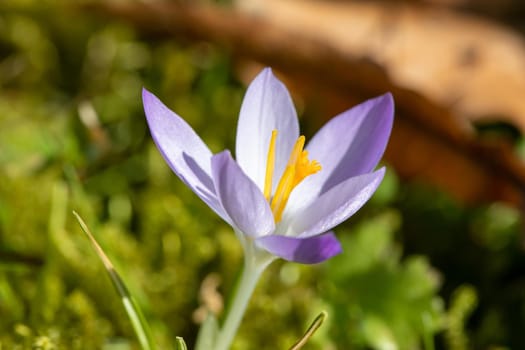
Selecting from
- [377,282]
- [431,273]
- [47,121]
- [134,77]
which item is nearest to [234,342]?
[377,282]

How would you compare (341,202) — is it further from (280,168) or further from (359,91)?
(359,91)

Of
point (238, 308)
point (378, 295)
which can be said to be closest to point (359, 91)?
point (378, 295)

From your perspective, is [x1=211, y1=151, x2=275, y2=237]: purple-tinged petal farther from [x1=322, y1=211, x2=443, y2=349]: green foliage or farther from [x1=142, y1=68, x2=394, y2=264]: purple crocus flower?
[x1=322, y1=211, x2=443, y2=349]: green foliage

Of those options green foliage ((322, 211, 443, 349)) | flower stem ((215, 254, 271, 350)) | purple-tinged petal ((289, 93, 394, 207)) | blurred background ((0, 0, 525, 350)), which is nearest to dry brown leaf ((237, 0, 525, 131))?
blurred background ((0, 0, 525, 350))

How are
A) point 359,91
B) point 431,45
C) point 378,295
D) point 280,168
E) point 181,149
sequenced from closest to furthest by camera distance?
1. point 181,149
2. point 280,168
3. point 378,295
4. point 359,91
5. point 431,45

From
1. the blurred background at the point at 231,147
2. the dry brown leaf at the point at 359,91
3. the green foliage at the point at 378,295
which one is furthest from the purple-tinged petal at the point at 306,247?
the dry brown leaf at the point at 359,91

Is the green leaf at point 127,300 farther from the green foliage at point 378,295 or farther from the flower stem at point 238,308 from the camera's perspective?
the green foliage at point 378,295
